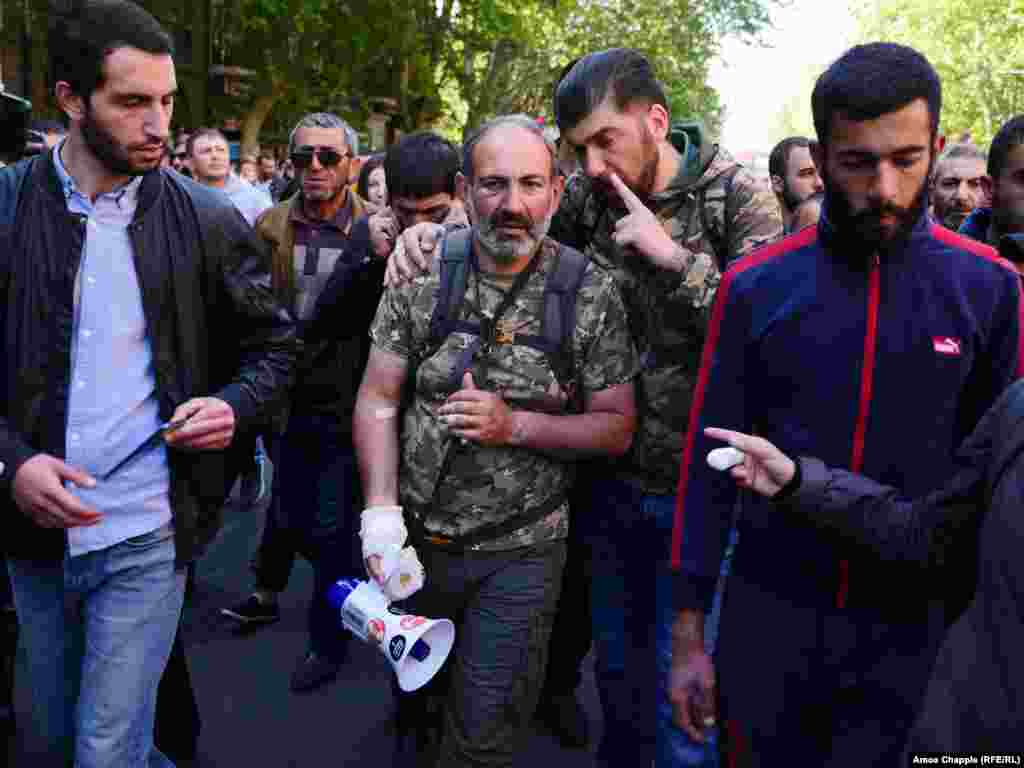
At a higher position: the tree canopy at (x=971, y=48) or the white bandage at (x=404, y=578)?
the tree canopy at (x=971, y=48)

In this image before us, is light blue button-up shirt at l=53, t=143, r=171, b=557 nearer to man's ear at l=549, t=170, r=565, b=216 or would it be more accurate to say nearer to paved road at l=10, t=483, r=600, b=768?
man's ear at l=549, t=170, r=565, b=216

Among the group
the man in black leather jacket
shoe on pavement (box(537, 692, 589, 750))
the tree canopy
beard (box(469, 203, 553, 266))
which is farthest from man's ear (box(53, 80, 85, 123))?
the tree canopy

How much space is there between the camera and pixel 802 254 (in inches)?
89.0

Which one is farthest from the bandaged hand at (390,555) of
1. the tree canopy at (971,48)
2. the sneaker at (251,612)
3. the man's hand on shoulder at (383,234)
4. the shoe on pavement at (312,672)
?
the tree canopy at (971,48)

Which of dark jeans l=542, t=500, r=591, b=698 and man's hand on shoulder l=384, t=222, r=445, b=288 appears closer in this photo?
man's hand on shoulder l=384, t=222, r=445, b=288

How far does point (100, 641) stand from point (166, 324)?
0.85 m

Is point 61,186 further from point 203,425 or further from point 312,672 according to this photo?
point 312,672

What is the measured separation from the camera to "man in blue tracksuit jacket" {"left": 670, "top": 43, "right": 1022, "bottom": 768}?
209 cm

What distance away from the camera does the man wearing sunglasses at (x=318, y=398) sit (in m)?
4.46

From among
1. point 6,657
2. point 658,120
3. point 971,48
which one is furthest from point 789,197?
point 971,48

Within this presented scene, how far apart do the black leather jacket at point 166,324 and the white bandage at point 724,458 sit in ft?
4.63

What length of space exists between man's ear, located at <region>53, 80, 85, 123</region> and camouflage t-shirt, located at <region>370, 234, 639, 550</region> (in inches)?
37.6

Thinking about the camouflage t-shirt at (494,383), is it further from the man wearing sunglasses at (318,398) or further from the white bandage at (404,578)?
the man wearing sunglasses at (318,398)

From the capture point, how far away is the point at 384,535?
2814 mm
